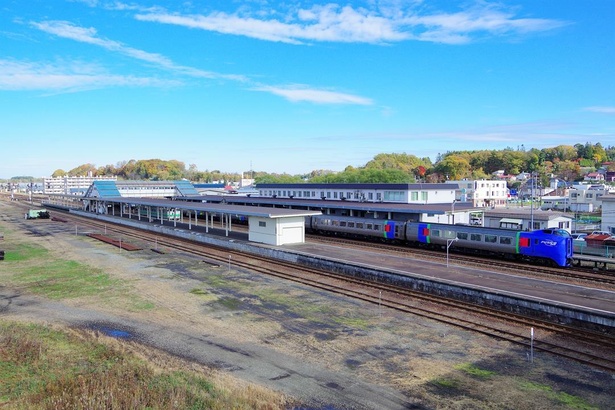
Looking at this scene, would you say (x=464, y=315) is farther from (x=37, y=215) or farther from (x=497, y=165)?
(x=497, y=165)

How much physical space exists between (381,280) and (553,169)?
169278 mm

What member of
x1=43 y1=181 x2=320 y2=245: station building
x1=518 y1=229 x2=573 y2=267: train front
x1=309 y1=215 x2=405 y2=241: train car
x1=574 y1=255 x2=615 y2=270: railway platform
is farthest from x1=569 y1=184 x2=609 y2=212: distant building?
x1=43 y1=181 x2=320 y2=245: station building

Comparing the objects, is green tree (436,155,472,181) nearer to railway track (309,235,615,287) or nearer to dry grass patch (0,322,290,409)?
railway track (309,235,615,287)

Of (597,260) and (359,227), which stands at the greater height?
(359,227)

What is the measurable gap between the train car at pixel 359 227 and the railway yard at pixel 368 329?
27.0 ft

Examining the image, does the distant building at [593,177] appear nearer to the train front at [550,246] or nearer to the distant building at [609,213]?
the distant building at [609,213]

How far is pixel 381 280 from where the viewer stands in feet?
88.2

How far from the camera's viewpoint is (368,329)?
733 inches

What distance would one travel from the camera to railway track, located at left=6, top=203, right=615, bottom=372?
53.4ft

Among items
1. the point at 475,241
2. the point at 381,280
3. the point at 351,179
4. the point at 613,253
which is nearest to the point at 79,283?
the point at 381,280

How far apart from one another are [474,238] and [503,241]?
2.34m

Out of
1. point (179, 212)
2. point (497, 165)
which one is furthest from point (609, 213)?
point (497, 165)

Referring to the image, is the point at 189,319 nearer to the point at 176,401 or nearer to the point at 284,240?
the point at 176,401

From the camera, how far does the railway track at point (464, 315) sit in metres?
16.3
